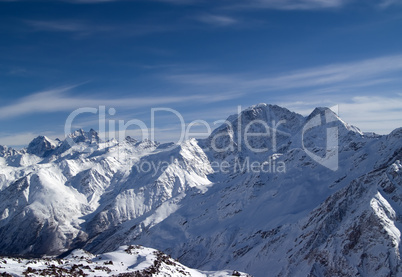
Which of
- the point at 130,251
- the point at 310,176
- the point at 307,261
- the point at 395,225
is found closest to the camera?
the point at 130,251

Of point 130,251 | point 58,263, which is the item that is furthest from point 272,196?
point 58,263

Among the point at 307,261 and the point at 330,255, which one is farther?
the point at 307,261

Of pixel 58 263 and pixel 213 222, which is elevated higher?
pixel 58 263

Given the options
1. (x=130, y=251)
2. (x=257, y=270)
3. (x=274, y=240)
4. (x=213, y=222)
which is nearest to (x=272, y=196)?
(x=213, y=222)

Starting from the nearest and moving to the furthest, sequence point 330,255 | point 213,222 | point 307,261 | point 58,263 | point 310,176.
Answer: point 58,263, point 330,255, point 307,261, point 310,176, point 213,222

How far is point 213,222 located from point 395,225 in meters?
116

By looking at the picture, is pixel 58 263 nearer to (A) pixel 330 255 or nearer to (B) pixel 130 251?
(B) pixel 130 251

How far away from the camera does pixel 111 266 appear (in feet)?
174

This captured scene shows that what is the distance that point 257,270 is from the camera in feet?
397

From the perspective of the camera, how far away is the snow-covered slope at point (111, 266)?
149 feet

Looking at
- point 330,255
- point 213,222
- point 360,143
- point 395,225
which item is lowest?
point 213,222

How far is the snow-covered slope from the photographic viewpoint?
45.3 metres

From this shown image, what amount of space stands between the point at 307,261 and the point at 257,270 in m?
22.3

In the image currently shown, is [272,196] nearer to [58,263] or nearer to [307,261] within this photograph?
[307,261]
